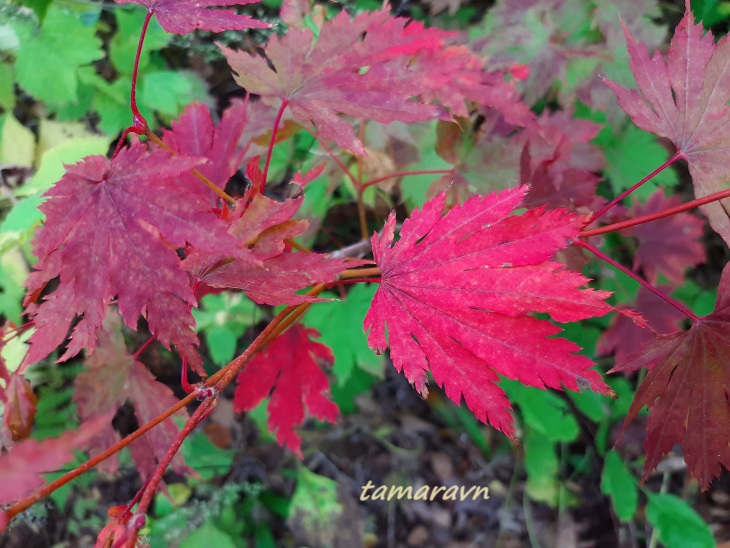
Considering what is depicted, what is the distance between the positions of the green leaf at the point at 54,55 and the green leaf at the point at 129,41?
12 cm

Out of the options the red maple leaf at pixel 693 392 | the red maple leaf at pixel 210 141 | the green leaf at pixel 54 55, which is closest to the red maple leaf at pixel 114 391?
the red maple leaf at pixel 210 141

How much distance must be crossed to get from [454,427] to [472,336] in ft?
3.85

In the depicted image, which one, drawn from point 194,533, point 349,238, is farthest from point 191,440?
point 349,238

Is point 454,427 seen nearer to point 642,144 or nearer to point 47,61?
point 642,144

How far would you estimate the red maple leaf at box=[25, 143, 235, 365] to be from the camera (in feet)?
1.79

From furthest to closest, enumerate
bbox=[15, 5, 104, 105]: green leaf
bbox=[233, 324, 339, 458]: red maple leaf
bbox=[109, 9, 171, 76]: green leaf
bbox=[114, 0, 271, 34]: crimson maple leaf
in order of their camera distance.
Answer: bbox=[109, 9, 171, 76]: green leaf < bbox=[15, 5, 104, 105]: green leaf < bbox=[233, 324, 339, 458]: red maple leaf < bbox=[114, 0, 271, 34]: crimson maple leaf

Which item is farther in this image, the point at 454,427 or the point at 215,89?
the point at 215,89

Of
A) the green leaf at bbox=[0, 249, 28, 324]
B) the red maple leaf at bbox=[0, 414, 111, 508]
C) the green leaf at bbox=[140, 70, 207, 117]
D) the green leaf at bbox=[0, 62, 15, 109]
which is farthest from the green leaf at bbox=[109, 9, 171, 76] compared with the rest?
the red maple leaf at bbox=[0, 414, 111, 508]

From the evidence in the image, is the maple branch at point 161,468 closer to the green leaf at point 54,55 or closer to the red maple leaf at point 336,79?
the red maple leaf at point 336,79

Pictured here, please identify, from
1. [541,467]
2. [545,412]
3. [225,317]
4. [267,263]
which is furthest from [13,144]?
[541,467]

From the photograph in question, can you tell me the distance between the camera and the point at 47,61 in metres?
1.43

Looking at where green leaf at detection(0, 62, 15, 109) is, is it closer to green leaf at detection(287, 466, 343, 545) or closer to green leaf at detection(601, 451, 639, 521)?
green leaf at detection(287, 466, 343, 545)

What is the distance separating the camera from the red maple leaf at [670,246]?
1.29 metres

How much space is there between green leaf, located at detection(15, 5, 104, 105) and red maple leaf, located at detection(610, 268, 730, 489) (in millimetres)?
1556
